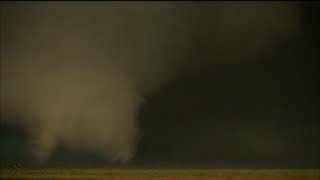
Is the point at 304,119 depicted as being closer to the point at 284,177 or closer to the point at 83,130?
the point at 284,177

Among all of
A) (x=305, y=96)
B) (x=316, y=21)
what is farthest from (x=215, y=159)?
(x=316, y=21)

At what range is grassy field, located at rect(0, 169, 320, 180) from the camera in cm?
503

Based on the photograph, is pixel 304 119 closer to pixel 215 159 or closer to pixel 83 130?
pixel 215 159

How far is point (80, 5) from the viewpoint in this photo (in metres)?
5.20

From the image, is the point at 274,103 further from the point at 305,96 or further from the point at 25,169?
the point at 25,169

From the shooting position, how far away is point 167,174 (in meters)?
5.07

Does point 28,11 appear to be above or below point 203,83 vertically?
above

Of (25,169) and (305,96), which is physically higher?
(305,96)

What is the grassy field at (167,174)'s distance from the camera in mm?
5031

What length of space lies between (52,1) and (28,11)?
0.24m

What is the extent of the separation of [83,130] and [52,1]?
1215mm

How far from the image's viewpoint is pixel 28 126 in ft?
16.9

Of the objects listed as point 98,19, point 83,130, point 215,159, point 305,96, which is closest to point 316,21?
point 305,96

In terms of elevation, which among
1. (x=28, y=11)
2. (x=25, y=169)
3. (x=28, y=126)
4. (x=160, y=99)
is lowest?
(x=25, y=169)
